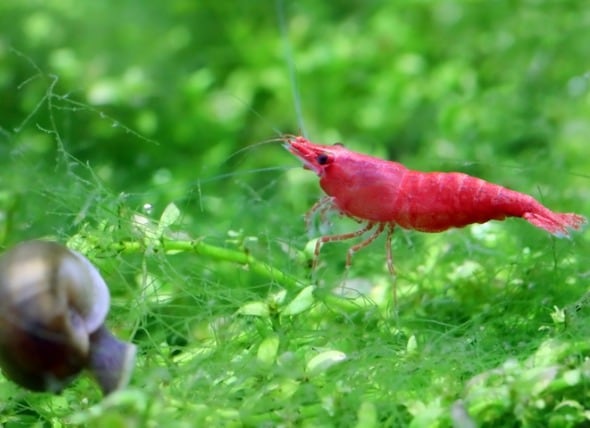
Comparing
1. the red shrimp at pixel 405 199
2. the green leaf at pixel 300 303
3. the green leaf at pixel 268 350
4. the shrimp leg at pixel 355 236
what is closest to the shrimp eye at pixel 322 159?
the red shrimp at pixel 405 199

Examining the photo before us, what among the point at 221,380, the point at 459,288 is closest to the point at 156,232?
the point at 221,380

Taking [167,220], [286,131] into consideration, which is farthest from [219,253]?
[286,131]

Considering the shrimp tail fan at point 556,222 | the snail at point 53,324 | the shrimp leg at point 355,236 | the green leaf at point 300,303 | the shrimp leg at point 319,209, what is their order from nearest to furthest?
the snail at point 53,324 < the green leaf at point 300,303 < the shrimp tail fan at point 556,222 < the shrimp leg at point 355,236 < the shrimp leg at point 319,209

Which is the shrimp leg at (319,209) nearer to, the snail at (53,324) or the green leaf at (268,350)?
the green leaf at (268,350)

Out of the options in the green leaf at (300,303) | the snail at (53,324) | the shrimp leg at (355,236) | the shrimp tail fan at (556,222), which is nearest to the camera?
the snail at (53,324)

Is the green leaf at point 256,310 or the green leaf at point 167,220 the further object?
the green leaf at point 167,220

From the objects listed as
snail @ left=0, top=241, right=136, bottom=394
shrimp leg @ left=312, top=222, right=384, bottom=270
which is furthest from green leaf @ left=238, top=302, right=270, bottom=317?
shrimp leg @ left=312, top=222, right=384, bottom=270

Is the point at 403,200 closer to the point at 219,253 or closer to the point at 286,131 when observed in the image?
the point at 219,253
